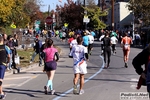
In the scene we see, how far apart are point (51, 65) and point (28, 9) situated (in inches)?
1982

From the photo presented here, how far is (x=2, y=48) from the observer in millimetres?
10602

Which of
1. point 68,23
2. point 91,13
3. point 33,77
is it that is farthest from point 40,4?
point 33,77

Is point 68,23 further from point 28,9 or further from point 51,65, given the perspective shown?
point 51,65

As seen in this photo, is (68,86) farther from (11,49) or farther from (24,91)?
(11,49)

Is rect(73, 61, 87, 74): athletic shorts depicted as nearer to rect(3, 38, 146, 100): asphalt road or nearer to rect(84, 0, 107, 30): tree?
rect(3, 38, 146, 100): asphalt road

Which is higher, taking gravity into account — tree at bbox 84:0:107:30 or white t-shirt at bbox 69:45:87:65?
tree at bbox 84:0:107:30

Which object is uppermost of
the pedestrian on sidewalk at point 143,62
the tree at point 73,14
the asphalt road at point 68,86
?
the tree at point 73,14

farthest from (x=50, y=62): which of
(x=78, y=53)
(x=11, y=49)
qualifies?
(x=11, y=49)

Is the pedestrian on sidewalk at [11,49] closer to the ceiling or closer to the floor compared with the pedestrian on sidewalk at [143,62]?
closer to the floor

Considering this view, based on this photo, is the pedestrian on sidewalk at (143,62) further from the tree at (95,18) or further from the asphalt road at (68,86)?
the tree at (95,18)

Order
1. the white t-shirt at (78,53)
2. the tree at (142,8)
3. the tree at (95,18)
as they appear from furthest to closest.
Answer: the tree at (95,18) → the tree at (142,8) → the white t-shirt at (78,53)

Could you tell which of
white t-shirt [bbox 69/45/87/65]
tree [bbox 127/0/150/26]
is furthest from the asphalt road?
tree [bbox 127/0/150/26]

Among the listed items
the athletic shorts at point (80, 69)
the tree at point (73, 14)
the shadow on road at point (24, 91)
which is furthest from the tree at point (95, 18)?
the athletic shorts at point (80, 69)

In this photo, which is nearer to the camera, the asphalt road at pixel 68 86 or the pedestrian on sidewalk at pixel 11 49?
the asphalt road at pixel 68 86
